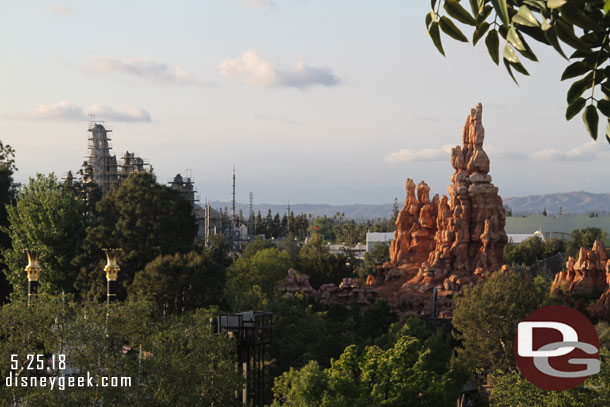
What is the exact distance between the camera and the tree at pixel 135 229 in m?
47.2

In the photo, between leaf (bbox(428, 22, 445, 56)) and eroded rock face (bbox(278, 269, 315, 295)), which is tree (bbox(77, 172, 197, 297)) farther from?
leaf (bbox(428, 22, 445, 56))

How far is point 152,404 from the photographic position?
19141 millimetres

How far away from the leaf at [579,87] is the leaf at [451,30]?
0.60 m

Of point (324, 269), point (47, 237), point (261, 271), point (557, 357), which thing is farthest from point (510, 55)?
point (261, 271)

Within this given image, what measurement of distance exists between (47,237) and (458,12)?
159 ft

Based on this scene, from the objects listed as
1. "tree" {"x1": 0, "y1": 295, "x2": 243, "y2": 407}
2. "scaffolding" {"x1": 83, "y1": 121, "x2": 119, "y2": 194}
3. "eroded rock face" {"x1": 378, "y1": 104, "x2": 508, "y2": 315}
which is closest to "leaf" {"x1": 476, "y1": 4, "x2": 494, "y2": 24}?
"tree" {"x1": 0, "y1": 295, "x2": 243, "y2": 407}

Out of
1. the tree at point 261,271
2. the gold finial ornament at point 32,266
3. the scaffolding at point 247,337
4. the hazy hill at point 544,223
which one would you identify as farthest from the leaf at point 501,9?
the hazy hill at point 544,223

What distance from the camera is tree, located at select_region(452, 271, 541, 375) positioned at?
3791 cm

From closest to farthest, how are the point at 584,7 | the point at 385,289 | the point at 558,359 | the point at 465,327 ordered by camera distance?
1. the point at 584,7
2. the point at 558,359
3. the point at 465,327
4. the point at 385,289

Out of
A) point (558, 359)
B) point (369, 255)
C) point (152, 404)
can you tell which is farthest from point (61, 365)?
point (369, 255)

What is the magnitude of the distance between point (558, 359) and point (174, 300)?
22.2m

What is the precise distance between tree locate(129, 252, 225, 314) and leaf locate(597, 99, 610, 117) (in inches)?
1499

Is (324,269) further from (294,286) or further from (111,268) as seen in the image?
(111,268)

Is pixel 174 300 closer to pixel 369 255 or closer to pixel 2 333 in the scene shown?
pixel 2 333
